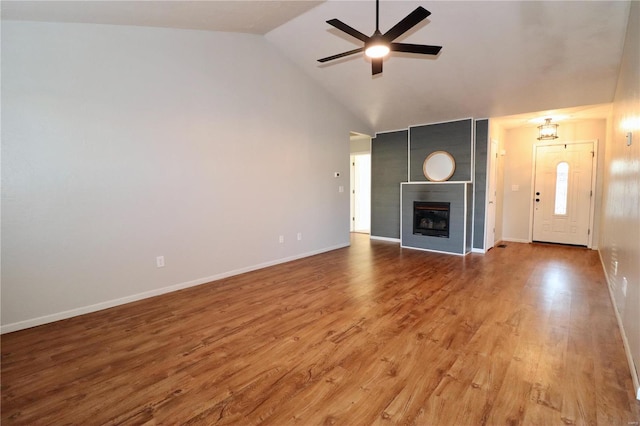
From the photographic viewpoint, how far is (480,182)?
18.3 feet

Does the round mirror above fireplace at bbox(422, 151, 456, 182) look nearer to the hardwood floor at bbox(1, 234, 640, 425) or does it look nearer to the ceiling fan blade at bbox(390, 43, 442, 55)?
the hardwood floor at bbox(1, 234, 640, 425)

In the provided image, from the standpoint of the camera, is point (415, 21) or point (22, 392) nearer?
point (22, 392)

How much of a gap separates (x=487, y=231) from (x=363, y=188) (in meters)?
3.50

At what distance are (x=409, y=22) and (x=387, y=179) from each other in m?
4.59

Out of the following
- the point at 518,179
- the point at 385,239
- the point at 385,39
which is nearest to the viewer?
the point at 385,39

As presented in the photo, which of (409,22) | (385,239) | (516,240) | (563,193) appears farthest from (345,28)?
(516,240)

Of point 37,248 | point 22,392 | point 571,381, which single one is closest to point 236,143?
point 37,248

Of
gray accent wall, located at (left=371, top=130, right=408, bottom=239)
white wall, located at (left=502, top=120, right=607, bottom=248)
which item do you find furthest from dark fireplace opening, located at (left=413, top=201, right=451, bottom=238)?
white wall, located at (left=502, top=120, right=607, bottom=248)

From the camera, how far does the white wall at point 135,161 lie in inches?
109

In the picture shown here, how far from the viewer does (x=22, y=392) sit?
191cm

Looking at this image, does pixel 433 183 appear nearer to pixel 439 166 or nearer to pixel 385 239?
pixel 439 166

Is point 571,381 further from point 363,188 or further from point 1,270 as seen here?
point 363,188

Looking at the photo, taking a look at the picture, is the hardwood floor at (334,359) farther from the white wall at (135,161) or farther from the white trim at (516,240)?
the white trim at (516,240)

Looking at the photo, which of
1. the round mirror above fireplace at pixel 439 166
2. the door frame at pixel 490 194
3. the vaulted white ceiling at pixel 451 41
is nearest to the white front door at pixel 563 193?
the vaulted white ceiling at pixel 451 41
